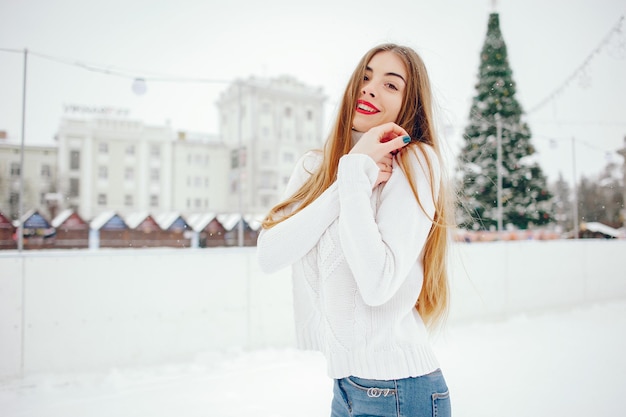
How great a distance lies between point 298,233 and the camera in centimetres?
69

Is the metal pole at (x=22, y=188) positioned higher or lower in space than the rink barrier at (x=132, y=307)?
higher

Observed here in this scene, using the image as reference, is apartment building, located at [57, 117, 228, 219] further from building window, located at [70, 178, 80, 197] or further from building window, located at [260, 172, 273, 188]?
building window, located at [260, 172, 273, 188]

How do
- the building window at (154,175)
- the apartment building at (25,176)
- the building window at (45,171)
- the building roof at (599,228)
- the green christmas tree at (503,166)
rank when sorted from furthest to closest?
the green christmas tree at (503,166), the building roof at (599,228), the building window at (154,175), the building window at (45,171), the apartment building at (25,176)

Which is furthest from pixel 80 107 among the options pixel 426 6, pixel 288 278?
pixel 426 6

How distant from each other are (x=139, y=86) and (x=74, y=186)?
1098 millimetres

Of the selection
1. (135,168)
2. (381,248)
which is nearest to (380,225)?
(381,248)

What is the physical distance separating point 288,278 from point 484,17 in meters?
2.69

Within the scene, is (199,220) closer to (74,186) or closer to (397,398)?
(74,186)

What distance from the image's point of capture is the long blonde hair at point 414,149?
75 cm

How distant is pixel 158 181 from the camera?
4.23 m

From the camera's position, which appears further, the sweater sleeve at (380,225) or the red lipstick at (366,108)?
the red lipstick at (366,108)

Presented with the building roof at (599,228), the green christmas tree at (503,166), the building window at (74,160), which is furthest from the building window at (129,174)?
the building roof at (599,228)

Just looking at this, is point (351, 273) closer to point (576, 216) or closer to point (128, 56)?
point (128, 56)

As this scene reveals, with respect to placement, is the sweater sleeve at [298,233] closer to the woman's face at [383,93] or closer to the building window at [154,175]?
the woman's face at [383,93]
